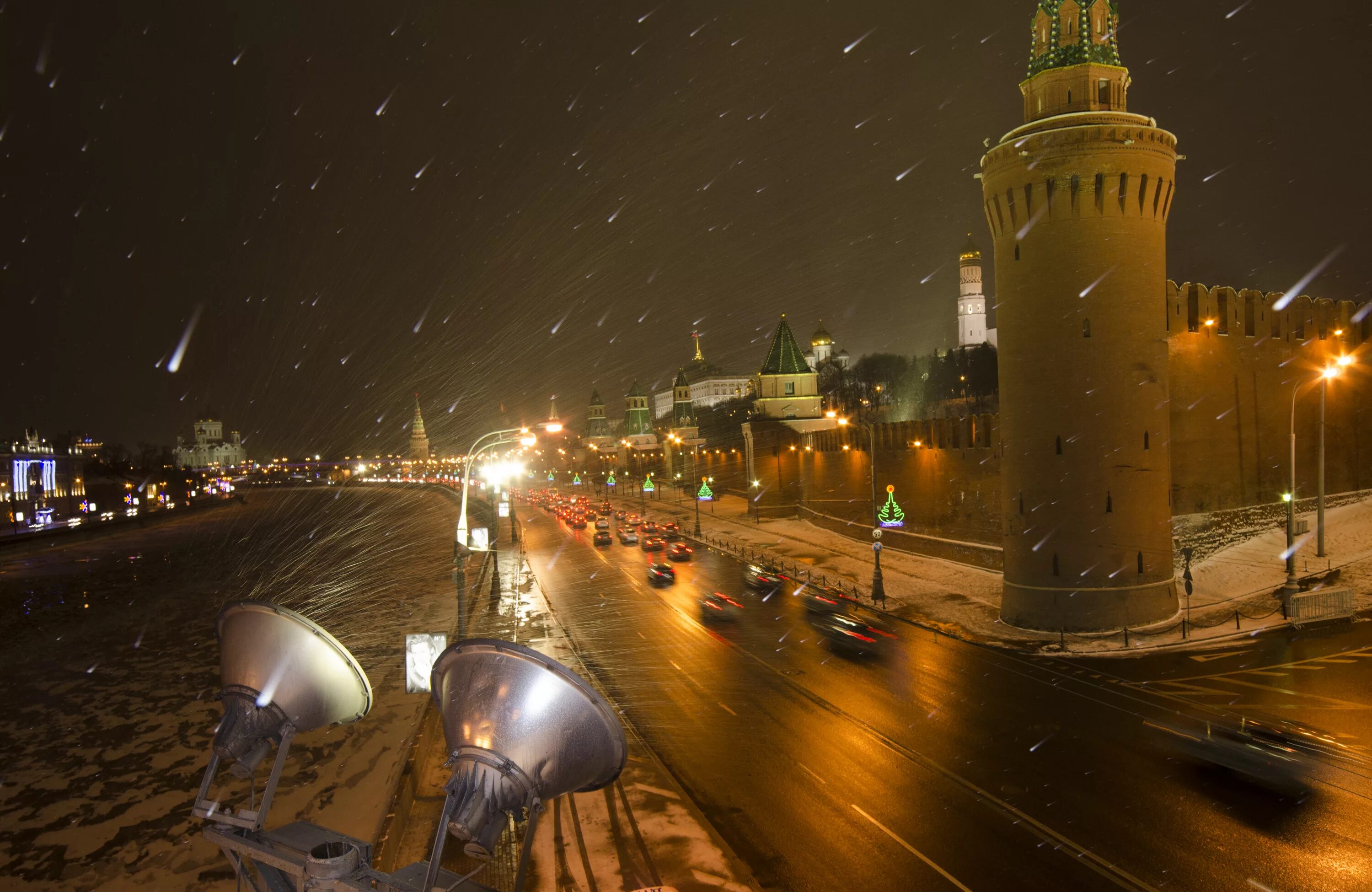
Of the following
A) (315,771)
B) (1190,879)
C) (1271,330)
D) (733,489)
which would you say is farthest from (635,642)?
(733,489)

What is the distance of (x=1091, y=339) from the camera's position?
24359 mm

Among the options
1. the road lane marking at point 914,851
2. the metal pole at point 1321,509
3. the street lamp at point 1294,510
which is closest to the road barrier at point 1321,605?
the street lamp at point 1294,510

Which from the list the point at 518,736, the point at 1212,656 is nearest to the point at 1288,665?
the point at 1212,656

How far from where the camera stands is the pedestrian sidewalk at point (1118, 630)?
74.5 feet

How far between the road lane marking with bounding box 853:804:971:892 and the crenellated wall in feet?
78.6

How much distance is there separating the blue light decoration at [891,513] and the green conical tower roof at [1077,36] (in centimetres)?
2101

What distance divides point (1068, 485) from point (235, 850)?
80.1ft

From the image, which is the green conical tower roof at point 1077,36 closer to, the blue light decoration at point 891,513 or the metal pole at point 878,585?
the metal pole at point 878,585

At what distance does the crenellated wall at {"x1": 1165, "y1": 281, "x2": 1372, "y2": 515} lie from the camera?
3045 cm

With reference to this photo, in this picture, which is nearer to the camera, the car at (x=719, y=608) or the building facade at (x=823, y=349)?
the car at (x=719, y=608)

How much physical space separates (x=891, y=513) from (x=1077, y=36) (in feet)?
74.6

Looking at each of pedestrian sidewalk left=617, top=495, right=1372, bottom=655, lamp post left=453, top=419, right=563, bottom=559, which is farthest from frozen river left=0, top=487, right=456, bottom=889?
pedestrian sidewalk left=617, top=495, right=1372, bottom=655

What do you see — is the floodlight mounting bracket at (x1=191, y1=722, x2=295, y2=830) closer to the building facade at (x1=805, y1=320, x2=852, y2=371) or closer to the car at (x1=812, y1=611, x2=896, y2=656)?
the car at (x1=812, y1=611, x2=896, y2=656)

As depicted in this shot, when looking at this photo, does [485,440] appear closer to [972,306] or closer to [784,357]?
[784,357]
